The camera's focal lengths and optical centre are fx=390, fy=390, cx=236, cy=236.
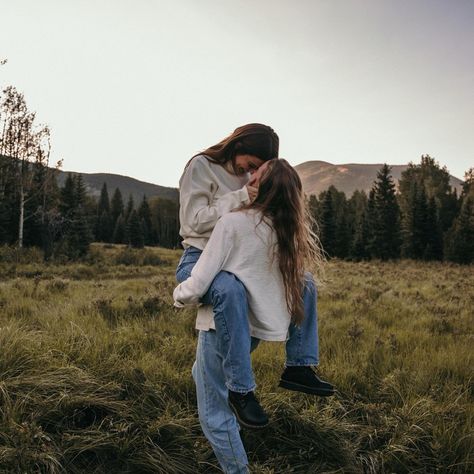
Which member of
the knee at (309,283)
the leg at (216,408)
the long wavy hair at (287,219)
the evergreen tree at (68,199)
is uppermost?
the evergreen tree at (68,199)

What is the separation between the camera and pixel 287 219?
218 centimetres

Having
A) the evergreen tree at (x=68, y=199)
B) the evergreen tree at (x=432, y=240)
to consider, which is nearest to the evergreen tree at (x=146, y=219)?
the evergreen tree at (x=68, y=199)

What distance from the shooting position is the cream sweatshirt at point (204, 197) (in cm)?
223

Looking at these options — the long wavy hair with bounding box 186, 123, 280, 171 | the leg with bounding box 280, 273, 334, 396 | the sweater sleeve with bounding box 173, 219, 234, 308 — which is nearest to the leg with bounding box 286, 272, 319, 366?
the leg with bounding box 280, 273, 334, 396

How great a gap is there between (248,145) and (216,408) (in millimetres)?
1543

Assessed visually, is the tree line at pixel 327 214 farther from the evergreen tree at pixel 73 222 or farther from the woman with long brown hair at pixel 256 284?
the woman with long brown hair at pixel 256 284

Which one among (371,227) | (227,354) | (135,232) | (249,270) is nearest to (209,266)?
(249,270)

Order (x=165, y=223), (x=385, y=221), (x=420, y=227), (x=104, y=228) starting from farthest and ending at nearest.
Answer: (x=165, y=223)
(x=104, y=228)
(x=420, y=227)
(x=385, y=221)

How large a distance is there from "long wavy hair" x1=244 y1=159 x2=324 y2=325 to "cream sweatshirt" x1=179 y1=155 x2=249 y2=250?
0.48 ft

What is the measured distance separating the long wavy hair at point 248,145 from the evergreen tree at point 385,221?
37.7 metres

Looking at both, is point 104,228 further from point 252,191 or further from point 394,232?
point 252,191

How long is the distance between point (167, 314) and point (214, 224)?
3.38 m

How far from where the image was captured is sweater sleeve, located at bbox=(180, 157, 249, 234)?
7.31ft

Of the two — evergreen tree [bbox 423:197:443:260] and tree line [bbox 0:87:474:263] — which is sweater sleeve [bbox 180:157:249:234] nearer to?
tree line [bbox 0:87:474:263]
